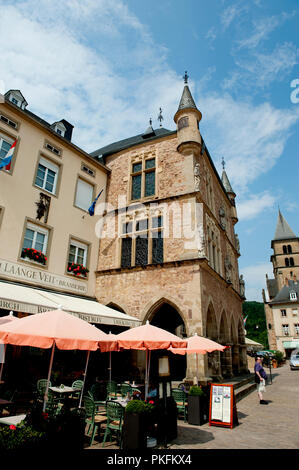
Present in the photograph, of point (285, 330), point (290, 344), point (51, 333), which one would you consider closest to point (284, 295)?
point (285, 330)

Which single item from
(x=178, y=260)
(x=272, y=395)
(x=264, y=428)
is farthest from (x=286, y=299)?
(x=264, y=428)

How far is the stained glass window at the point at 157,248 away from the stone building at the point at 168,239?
46 mm

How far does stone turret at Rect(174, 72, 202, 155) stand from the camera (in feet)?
45.5

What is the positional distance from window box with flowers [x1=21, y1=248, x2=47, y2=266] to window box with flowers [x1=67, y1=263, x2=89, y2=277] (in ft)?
4.78

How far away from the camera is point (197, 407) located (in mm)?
7117

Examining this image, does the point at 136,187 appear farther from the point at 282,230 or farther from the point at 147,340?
the point at 282,230

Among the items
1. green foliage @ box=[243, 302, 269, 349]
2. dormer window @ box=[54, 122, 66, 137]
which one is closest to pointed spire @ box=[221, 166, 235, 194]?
dormer window @ box=[54, 122, 66, 137]

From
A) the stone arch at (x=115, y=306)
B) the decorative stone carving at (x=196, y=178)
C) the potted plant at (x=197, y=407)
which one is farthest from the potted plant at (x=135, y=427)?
the decorative stone carving at (x=196, y=178)

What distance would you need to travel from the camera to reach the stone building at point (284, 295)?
160ft

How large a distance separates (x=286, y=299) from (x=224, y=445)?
2065 inches

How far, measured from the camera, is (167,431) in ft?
19.0

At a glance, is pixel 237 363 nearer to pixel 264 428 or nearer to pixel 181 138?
pixel 264 428

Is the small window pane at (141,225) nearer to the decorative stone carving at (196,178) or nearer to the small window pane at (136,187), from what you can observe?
the small window pane at (136,187)

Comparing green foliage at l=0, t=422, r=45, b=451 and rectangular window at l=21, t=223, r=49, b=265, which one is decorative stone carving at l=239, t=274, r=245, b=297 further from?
green foliage at l=0, t=422, r=45, b=451
